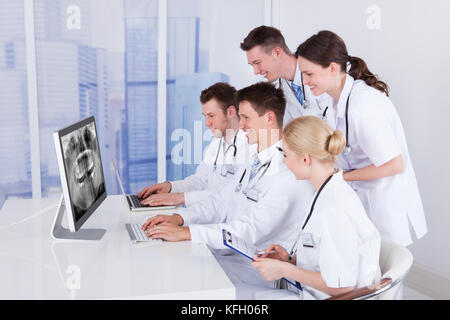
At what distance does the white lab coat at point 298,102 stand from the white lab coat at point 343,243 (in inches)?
36.8

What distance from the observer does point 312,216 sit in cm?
149

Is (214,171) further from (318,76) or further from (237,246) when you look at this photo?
(237,246)

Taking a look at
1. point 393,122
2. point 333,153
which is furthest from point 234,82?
point 333,153

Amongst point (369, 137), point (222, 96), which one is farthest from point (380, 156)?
point (222, 96)

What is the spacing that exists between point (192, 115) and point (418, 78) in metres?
1.68

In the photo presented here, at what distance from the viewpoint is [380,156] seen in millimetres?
2006

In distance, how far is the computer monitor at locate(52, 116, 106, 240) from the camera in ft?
5.16

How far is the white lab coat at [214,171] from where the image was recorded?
231cm

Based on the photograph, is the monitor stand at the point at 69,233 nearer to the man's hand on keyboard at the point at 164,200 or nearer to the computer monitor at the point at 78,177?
the computer monitor at the point at 78,177

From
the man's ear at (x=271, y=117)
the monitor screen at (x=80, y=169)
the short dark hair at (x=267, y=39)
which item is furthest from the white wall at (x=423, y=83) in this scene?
the monitor screen at (x=80, y=169)

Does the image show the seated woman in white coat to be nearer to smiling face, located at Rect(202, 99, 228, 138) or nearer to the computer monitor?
the computer monitor

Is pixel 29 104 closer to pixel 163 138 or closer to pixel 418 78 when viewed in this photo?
pixel 163 138

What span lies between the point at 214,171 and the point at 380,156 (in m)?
0.84

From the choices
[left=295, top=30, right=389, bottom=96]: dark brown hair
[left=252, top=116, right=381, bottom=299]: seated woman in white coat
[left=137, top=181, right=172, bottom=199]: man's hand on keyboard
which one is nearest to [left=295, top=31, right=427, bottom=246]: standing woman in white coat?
[left=295, top=30, right=389, bottom=96]: dark brown hair
